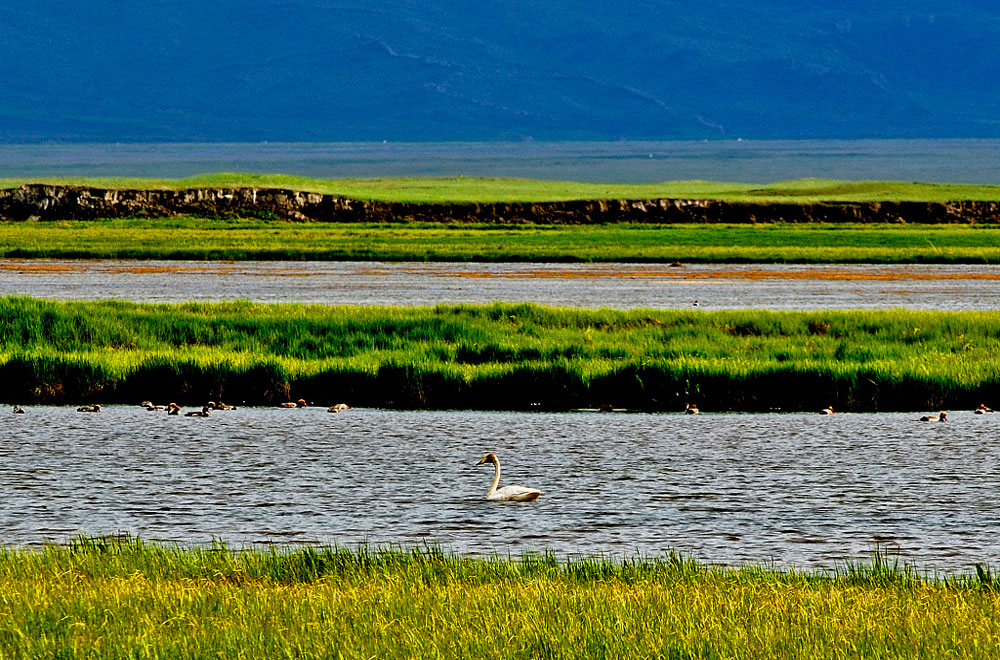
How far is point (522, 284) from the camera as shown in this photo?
41438mm

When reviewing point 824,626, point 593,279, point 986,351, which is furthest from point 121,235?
point 824,626

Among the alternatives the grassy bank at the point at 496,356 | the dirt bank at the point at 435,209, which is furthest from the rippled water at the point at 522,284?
the dirt bank at the point at 435,209

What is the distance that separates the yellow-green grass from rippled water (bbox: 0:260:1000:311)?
40.2 meters

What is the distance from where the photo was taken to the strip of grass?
54000mm

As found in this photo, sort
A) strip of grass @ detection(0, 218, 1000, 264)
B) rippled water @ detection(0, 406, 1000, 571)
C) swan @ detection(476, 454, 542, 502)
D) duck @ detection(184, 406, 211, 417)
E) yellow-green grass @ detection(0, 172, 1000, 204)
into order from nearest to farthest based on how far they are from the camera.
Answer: rippled water @ detection(0, 406, 1000, 571) < swan @ detection(476, 454, 542, 502) < duck @ detection(184, 406, 211, 417) < strip of grass @ detection(0, 218, 1000, 264) < yellow-green grass @ detection(0, 172, 1000, 204)

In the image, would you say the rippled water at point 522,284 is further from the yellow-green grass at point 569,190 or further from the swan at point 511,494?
the yellow-green grass at point 569,190

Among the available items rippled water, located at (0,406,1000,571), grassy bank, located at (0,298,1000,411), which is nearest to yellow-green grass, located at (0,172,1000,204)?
grassy bank, located at (0,298,1000,411)

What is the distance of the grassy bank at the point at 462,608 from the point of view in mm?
8281

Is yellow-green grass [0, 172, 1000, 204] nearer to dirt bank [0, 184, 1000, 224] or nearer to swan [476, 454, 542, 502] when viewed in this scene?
dirt bank [0, 184, 1000, 224]

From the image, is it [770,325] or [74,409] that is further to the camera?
[770,325]

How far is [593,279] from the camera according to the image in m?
43.5

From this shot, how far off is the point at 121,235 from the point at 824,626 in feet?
207

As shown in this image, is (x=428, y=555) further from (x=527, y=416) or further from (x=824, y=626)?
(x=527, y=416)

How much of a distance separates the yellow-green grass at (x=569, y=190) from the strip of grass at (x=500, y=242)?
33.4ft
